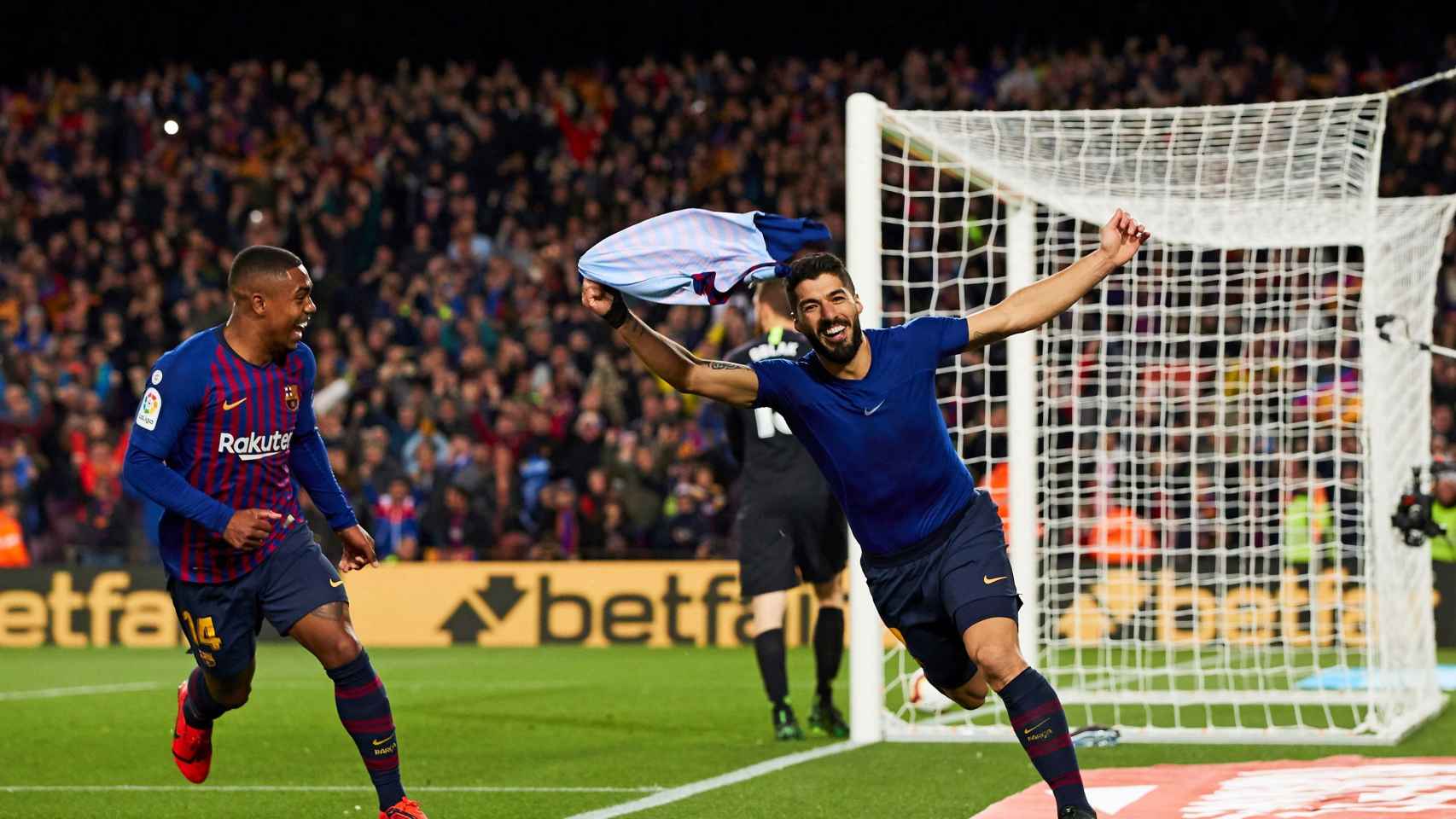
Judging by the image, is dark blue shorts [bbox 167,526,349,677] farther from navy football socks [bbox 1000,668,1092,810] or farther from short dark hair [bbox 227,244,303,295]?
navy football socks [bbox 1000,668,1092,810]

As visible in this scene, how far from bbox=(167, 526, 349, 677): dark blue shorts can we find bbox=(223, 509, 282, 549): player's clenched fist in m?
0.31

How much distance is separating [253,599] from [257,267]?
3.40 ft

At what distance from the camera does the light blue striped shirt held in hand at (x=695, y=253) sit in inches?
223

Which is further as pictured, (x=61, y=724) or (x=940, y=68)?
(x=940, y=68)

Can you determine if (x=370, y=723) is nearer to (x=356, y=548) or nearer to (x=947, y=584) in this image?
(x=356, y=548)

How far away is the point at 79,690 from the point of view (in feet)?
40.5

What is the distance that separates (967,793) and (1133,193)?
13.8ft

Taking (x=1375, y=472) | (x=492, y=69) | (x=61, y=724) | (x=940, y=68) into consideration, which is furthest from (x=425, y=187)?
(x=1375, y=472)

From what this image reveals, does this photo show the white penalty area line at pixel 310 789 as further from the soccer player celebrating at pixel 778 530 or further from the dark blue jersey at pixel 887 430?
the dark blue jersey at pixel 887 430

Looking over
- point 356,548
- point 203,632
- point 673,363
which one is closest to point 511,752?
point 356,548

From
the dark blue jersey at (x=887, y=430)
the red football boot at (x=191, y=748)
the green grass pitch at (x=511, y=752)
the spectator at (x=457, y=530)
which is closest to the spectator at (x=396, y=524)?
the spectator at (x=457, y=530)

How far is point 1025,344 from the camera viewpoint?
10.2 metres

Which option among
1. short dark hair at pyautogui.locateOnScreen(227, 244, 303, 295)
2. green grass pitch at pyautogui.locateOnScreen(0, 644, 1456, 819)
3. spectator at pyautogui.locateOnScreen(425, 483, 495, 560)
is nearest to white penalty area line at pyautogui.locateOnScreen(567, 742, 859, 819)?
green grass pitch at pyautogui.locateOnScreen(0, 644, 1456, 819)

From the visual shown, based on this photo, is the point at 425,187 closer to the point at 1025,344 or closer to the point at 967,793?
the point at 1025,344
